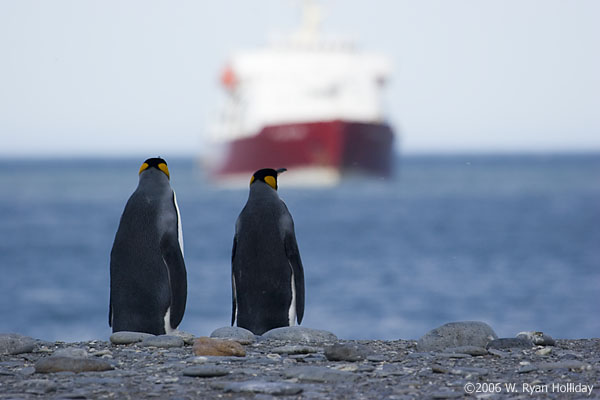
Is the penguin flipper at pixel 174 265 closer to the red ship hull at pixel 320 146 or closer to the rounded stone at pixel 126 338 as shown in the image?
the rounded stone at pixel 126 338

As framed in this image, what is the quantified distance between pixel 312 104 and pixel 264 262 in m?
39.3

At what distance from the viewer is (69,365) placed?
4094mm

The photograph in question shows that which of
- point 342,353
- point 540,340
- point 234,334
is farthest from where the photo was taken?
point 234,334

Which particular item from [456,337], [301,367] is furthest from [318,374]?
[456,337]

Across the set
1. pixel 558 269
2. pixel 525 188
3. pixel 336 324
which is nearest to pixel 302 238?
pixel 558 269

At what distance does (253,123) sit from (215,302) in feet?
101

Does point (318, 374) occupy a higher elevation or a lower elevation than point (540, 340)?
lower

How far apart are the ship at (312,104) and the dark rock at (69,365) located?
38.5m

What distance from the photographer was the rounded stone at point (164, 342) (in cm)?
480

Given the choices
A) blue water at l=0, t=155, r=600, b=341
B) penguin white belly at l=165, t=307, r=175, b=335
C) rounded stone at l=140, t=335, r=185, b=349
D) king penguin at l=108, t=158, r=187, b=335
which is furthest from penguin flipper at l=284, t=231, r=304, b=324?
blue water at l=0, t=155, r=600, b=341

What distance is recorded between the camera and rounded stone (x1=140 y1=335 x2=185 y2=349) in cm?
480

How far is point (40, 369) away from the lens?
4.06 m

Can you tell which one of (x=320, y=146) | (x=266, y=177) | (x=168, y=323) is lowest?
(x=168, y=323)
